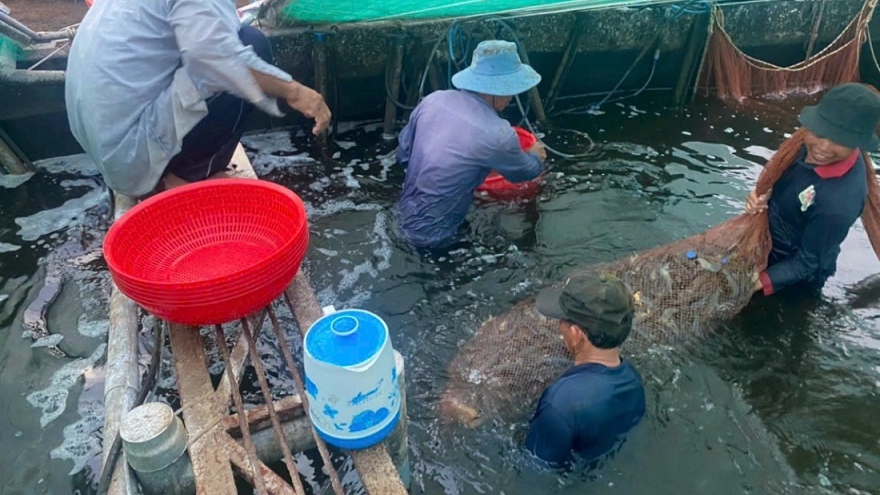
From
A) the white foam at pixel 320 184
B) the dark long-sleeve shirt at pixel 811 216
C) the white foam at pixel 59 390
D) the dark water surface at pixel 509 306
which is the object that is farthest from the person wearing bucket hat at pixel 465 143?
the white foam at pixel 59 390

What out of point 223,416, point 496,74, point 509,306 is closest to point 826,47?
point 496,74

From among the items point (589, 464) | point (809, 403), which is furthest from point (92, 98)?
point (809, 403)

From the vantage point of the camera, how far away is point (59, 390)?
13.3 feet

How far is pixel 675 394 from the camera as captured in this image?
13.3 ft

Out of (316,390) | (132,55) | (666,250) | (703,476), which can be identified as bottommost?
(703,476)

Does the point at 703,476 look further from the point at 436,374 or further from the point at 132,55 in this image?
the point at 132,55

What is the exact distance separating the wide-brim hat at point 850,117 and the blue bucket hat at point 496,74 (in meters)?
2.08

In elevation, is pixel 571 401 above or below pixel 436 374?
above

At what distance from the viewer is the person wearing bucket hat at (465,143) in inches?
186

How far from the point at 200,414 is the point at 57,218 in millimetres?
3926

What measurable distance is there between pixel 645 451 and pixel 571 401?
1.09m

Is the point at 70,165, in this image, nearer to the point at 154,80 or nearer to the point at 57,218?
the point at 57,218

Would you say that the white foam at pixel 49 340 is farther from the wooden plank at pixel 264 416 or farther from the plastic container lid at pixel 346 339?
the plastic container lid at pixel 346 339

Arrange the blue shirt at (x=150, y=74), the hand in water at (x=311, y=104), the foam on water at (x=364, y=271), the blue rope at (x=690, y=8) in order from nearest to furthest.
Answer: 1. the blue shirt at (x=150, y=74)
2. the hand in water at (x=311, y=104)
3. the foam on water at (x=364, y=271)
4. the blue rope at (x=690, y=8)
